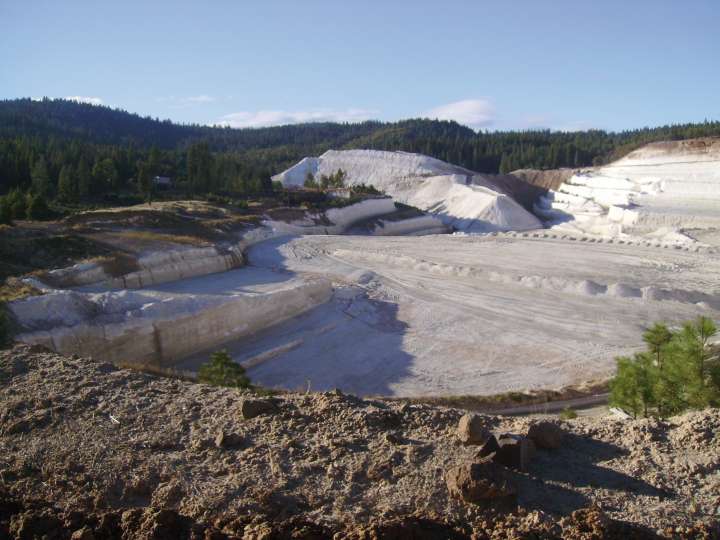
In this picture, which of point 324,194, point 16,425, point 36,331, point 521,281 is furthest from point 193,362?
point 324,194

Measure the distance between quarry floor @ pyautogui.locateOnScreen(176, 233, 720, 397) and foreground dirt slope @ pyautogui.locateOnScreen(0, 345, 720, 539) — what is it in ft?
36.2

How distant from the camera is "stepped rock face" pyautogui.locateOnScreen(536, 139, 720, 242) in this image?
44281mm

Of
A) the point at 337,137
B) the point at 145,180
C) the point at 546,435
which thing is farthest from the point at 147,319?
the point at 337,137

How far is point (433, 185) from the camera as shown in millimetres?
64000

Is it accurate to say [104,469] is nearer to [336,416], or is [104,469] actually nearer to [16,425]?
[16,425]

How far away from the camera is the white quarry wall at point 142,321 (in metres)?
16.2

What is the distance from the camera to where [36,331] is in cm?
1567

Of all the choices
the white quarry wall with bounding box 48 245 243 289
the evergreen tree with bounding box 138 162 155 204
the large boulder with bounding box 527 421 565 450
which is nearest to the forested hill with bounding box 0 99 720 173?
the evergreen tree with bounding box 138 162 155 204

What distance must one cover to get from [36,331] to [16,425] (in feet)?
33.6

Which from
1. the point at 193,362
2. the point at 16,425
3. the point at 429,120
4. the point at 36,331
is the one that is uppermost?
the point at 429,120

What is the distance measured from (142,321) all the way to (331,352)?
621 cm

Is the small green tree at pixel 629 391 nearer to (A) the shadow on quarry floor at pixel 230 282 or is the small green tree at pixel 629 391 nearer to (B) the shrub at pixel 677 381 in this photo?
(B) the shrub at pixel 677 381

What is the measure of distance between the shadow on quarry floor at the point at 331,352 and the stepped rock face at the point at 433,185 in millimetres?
29639

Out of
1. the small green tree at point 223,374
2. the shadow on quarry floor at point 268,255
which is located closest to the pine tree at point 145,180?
the shadow on quarry floor at point 268,255
